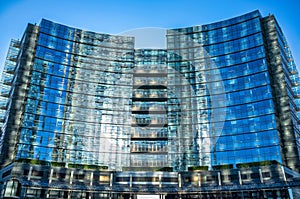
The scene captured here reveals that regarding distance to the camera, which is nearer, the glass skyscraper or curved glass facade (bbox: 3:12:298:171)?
the glass skyscraper

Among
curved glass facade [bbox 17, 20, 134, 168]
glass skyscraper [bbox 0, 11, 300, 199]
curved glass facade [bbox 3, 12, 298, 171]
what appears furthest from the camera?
curved glass facade [bbox 17, 20, 134, 168]

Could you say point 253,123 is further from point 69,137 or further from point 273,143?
point 69,137

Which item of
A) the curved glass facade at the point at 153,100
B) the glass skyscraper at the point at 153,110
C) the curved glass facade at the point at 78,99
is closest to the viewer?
the glass skyscraper at the point at 153,110

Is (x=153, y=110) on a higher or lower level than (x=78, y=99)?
lower

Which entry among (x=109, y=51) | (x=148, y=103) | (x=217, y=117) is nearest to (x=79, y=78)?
(x=109, y=51)

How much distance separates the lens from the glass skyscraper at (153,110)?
77.6 meters

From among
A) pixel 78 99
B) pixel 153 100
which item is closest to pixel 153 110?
pixel 153 100

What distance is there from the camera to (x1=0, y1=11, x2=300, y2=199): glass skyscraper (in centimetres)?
7756

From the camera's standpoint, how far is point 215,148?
276 ft

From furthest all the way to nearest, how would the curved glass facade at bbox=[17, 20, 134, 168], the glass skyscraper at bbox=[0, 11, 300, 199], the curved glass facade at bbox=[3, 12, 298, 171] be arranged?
the curved glass facade at bbox=[17, 20, 134, 168]
the curved glass facade at bbox=[3, 12, 298, 171]
the glass skyscraper at bbox=[0, 11, 300, 199]

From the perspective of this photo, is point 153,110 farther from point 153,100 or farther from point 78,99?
point 78,99

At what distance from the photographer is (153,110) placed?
314 ft

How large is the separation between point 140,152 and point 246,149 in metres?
31.5

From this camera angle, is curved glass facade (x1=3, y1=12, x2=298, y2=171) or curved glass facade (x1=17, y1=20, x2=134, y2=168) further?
curved glass facade (x1=17, y1=20, x2=134, y2=168)
